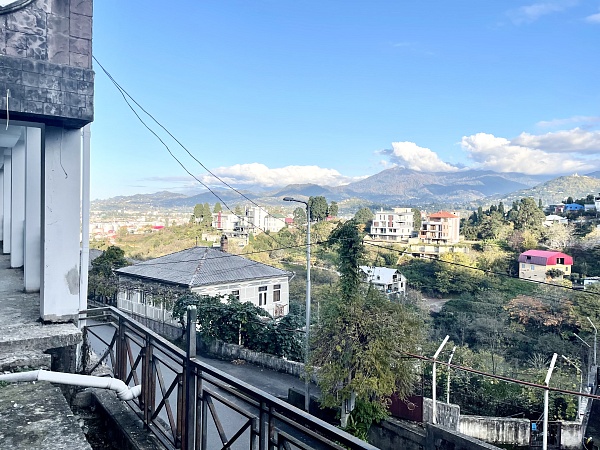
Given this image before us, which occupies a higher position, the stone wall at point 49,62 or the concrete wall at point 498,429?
the stone wall at point 49,62

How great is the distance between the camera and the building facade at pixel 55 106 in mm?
2426

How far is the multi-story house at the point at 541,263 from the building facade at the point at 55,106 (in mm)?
28377

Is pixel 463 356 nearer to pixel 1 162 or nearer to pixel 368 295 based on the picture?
pixel 368 295

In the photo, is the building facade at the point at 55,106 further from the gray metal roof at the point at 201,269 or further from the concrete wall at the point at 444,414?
the gray metal roof at the point at 201,269

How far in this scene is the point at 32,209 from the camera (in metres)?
3.27

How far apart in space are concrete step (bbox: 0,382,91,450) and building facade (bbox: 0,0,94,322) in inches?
32.3

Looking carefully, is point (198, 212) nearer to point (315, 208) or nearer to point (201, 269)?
point (201, 269)

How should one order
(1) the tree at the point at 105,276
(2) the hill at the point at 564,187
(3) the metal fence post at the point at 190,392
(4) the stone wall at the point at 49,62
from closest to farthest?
(3) the metal fence post at the point at 190,392, (4) the stone wall at the point at 49,62, (1) the tree at the point at 105,276, (2) the hill at the point at 564,187

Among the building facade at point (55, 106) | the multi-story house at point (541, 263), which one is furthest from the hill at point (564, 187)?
the building facade at point (55, 106)

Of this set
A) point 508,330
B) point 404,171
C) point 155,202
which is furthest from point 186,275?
point 404,171

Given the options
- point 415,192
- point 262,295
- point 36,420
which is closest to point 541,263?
point 262,295

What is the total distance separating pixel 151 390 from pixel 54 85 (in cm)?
181

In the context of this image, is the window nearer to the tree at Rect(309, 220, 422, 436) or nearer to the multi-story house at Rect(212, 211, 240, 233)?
the tree at Rect(309, 220, 422, 436)

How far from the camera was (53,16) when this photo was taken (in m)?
2.55
